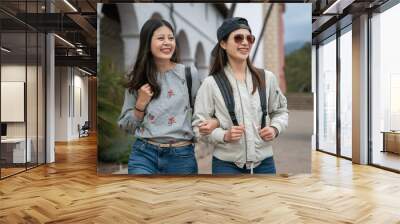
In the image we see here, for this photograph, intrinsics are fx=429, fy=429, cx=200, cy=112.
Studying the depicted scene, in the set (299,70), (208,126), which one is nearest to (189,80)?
(208,126)

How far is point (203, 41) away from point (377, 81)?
3.73 metres

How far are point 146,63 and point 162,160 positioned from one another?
55.3 inches

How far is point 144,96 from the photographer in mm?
5492

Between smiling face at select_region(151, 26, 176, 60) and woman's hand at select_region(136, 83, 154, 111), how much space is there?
0.40 metres

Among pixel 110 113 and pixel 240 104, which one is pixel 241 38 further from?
pixel 110 113

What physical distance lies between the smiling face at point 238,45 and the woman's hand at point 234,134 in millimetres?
868

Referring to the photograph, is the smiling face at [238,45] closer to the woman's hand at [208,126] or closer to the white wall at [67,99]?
the woman's hand at [208,126]

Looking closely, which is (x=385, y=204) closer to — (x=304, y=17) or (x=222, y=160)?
(x=222, y=160)

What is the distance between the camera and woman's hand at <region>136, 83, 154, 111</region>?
546cm

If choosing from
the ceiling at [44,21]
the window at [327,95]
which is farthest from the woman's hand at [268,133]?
the window at [327,95]

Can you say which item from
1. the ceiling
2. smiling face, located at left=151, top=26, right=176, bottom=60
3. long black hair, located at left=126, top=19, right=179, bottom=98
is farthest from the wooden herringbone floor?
the ceiling

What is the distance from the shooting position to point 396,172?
22.9 ft

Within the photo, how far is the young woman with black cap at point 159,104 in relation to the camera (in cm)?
499

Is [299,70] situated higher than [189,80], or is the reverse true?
[299,70]
